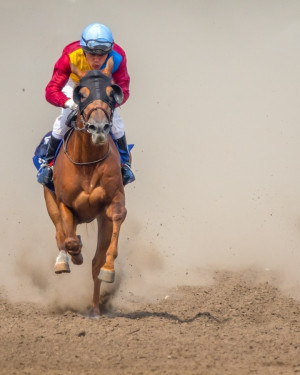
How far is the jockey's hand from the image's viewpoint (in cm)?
1077

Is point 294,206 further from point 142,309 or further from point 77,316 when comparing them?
point 77,316

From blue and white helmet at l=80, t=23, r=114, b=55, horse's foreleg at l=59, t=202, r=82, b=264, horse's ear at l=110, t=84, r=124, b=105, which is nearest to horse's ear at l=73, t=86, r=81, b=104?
horse's ear at l=110, t=84, r=124, b=105

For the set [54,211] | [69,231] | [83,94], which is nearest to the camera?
[83,94]

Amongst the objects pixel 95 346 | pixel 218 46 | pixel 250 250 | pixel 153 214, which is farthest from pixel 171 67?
pixel 95 346

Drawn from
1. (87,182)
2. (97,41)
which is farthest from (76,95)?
(87,182)

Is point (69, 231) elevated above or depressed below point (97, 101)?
below

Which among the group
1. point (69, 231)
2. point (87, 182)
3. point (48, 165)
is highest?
point (48, 165)

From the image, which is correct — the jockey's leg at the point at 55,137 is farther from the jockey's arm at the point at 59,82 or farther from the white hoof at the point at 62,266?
the white hoof at the point at 62,266

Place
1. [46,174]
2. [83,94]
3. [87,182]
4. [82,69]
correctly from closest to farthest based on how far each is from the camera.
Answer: [83,94] → [87,182] → [82,69] → [46,174]

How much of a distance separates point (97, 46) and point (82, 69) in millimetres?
437

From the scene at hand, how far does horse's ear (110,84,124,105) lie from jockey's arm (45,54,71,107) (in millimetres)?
903

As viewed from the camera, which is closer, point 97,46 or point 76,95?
point 76,95

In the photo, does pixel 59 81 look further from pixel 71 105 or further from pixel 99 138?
pixel 99 138

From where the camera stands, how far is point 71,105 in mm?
10844
